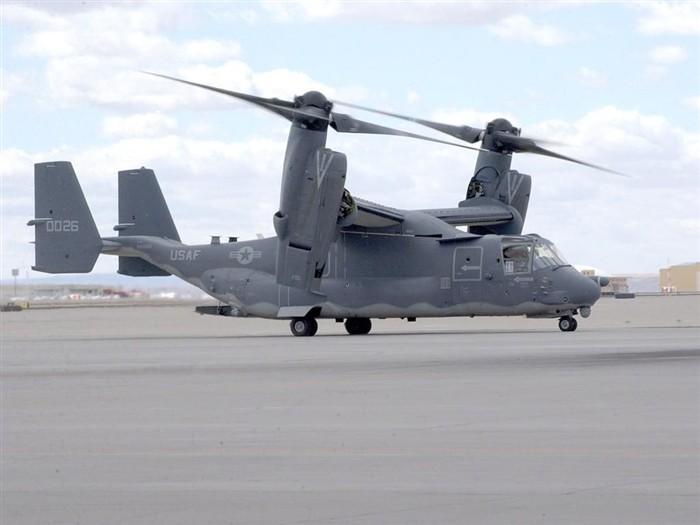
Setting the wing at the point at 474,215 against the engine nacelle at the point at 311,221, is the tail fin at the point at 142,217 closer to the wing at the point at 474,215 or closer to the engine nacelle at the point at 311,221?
the wing at the point at 474,215

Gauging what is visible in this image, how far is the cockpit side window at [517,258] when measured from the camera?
112 ft

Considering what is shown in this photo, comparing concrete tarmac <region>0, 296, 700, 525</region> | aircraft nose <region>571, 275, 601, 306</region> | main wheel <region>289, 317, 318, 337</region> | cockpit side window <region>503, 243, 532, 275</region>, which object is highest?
cockpit side window <region>503, 243, 532, 275</region>

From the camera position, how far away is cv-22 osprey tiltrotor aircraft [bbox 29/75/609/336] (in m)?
31.6

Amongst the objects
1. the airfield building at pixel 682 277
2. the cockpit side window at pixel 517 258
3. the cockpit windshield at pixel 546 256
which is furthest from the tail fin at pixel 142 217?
the airfield building at pixel 682 277

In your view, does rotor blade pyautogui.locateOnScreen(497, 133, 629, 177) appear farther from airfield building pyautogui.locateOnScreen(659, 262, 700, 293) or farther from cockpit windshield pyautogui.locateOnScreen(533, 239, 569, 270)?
airfield building pyautogui.locateOnScreen(659, 262, 700, 293)

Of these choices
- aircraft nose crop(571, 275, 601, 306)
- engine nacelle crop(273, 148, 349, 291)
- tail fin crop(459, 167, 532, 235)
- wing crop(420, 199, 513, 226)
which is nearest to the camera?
engine nacelle crop(273, 148, 349, 291)

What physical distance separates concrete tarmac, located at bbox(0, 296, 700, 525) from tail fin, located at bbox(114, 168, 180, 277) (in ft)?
63.7

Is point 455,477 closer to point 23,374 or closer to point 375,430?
point 375,430

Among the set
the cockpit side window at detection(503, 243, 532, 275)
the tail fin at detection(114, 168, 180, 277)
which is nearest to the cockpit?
the cockpit side window at detection(503, 243, 532, 275)

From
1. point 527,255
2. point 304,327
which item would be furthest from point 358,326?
point 527,255

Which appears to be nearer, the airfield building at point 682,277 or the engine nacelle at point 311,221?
the engine nacelle at point 311,221

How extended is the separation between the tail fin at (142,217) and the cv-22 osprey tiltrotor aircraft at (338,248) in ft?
0.11

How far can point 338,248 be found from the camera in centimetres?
3591

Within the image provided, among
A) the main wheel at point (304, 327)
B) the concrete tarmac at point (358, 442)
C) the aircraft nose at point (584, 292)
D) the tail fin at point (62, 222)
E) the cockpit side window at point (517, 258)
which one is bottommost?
the concrete tarmac at point (358, 442)
